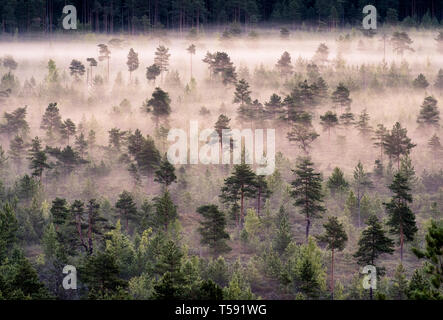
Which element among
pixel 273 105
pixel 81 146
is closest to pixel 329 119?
pixel 273 105

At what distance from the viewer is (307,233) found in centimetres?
6894

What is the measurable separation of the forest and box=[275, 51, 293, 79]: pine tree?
0.25 meters

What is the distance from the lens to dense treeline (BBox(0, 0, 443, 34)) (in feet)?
408

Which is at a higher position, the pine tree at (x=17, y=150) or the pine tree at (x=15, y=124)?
the pine tree at (x=15, y=124)

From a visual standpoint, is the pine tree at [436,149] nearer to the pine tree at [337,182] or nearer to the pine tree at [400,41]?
the pine tree at [337,182]

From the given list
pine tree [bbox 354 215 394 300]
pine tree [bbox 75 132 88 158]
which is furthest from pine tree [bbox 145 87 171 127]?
pine tree [bbox 354 215 394 300]

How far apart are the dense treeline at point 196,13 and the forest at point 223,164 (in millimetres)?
508

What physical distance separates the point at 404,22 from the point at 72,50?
7070 cm

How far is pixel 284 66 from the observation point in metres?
123

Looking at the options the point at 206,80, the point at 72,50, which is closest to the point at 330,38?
the point at 206,80

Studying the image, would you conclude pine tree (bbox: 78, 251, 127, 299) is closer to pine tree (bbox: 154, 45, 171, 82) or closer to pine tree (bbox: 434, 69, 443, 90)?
pine tree (bbox: 154, 45, 171, 82)

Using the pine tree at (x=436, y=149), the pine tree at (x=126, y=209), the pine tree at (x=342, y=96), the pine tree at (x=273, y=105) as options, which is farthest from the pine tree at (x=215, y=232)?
the pine tree at (x=436, y=149)

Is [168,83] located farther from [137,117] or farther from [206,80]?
[137,117]

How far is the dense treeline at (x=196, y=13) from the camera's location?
124 m
